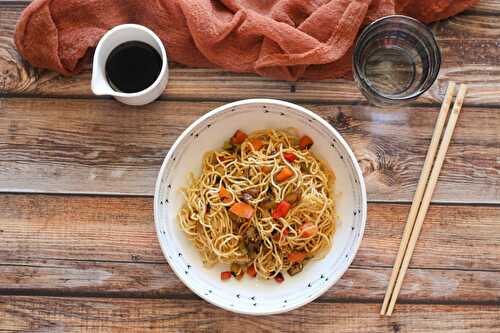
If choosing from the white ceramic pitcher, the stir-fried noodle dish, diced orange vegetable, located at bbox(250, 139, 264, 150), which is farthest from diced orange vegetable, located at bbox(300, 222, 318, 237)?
the white ceramic pitcher

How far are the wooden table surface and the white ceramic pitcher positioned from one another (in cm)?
10

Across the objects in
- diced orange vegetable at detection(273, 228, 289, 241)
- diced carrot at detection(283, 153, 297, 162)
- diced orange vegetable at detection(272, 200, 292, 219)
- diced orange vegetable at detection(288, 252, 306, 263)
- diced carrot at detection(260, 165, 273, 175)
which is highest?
diced carrot at detection(283, 153, 297, 162)

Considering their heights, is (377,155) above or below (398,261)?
above

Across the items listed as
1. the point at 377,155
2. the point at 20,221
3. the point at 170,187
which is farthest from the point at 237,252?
the point at 20,221

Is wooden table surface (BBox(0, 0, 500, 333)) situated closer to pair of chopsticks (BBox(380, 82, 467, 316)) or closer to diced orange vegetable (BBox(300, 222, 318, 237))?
pair of chopsticks (BBox(380, 82, 467, 316))

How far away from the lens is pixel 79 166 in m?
1.61

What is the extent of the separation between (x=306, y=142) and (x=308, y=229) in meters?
0.22

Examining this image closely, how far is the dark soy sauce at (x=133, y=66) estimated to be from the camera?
1.53 metres

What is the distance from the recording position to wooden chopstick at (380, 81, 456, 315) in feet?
5.21

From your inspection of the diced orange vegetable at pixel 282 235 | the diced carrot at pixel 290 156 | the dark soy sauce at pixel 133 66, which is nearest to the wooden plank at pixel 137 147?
the dark soy sauce at pixel 133 66

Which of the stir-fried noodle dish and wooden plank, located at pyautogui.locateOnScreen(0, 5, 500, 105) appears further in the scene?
wooden plank, located at pyautogui.locateOnScreen(0, 5, 500, 105)

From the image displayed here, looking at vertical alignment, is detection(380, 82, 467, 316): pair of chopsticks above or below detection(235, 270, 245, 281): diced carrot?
above

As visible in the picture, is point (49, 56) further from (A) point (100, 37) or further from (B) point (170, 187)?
(B) point (170, 187)

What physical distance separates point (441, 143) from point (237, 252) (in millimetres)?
627
